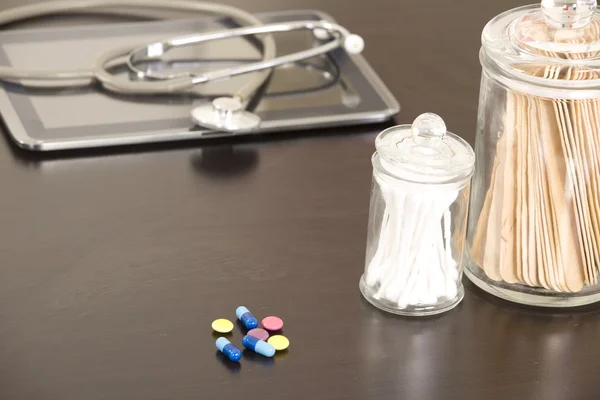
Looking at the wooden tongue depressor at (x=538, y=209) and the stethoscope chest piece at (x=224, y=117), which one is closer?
the wooden tongue depressor at (x=538, y=209)

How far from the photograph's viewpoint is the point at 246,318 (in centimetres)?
75

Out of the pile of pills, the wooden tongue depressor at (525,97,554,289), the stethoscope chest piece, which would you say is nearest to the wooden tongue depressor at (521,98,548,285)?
the wooden tongue depressor at (525,97,554,289)

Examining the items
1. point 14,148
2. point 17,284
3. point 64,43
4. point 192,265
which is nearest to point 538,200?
point 192,265

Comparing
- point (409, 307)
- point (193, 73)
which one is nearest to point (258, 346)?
point (409, 307)

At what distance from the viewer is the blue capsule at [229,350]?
2.34 ft

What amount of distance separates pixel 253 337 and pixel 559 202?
9.6 inches

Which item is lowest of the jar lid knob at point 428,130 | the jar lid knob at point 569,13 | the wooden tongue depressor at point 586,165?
the wooden tongue depressor at point 586,165

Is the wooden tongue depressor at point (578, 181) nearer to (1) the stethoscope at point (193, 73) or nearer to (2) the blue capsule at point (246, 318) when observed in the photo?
(2) the blue capsule at point (246, 318)

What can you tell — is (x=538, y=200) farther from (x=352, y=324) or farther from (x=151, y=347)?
(x=151, y=347)

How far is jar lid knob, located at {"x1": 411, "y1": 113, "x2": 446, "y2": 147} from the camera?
0.75 m

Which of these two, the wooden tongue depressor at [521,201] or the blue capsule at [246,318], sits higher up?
the wooden tongue depressor at [521,201]

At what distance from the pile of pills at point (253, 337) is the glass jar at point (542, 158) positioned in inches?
7.0

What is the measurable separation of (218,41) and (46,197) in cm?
41

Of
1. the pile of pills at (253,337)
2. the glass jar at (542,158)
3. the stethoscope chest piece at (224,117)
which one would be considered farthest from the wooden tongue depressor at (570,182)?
the stethoscope chest piece at (224,117)
